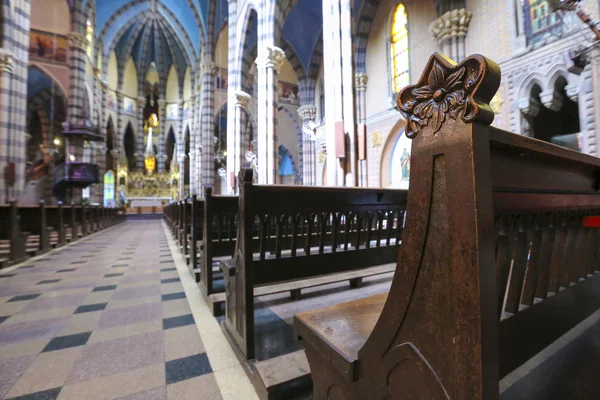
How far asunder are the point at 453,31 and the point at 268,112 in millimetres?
5604

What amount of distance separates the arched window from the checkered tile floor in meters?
10.4

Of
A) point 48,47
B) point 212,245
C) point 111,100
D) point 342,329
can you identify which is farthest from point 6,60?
point 111,100

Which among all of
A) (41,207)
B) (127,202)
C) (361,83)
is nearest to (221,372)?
(41,207)

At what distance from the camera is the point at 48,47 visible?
1349 centimetres

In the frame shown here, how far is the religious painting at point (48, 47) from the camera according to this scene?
13133mm

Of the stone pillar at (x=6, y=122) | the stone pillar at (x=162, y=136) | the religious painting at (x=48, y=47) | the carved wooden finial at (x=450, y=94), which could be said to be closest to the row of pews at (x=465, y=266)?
the carved wooden finial at (x=450, y=94)

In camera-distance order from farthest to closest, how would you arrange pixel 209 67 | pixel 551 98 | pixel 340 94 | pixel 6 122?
1. pixel 209 67
2. pixel 6 122
3. pixel 551 98
4. pixel 340 94

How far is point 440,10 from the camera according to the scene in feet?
25.8

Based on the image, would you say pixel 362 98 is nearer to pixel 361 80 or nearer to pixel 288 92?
pixel 361 80

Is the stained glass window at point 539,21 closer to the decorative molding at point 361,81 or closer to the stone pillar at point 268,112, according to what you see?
the decorative molding at point 361,81

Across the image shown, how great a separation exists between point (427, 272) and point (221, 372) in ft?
4.39

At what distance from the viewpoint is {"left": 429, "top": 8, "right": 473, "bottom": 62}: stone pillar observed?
7.47 m

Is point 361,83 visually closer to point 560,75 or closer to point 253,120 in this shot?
point 560,75

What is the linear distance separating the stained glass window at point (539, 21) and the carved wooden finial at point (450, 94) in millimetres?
8482
